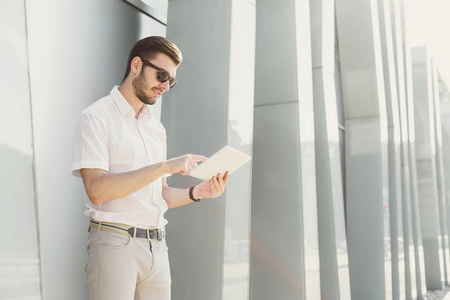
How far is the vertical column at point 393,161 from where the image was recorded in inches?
376

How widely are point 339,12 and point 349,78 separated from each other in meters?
1.23

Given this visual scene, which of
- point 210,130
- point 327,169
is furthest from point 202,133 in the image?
point 327,169

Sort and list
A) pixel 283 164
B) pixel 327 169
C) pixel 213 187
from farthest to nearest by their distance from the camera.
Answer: pixel 327 169 < pixel 283 164 < pixel 213 187

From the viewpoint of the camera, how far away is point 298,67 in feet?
17.5

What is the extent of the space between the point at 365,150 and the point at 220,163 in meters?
7.11

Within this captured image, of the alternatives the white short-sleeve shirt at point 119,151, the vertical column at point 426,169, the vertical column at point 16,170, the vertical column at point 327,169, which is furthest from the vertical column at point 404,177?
the vertical column at point 16,170

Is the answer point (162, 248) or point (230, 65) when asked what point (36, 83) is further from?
point (230, 65)

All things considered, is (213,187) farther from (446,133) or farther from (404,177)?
(446,133)

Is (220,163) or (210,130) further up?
(210,130)

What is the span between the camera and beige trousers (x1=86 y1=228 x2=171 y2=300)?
2277 mm

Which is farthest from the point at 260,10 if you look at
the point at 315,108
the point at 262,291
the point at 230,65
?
the point at 262,291

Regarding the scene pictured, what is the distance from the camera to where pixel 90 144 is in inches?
88.7

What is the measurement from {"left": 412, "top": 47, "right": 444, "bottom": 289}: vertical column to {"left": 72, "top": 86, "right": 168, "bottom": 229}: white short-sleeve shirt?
14400mm

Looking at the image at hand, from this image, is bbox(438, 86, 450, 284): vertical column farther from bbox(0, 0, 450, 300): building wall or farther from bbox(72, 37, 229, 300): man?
bbox(72, 37, 229, 300): man
